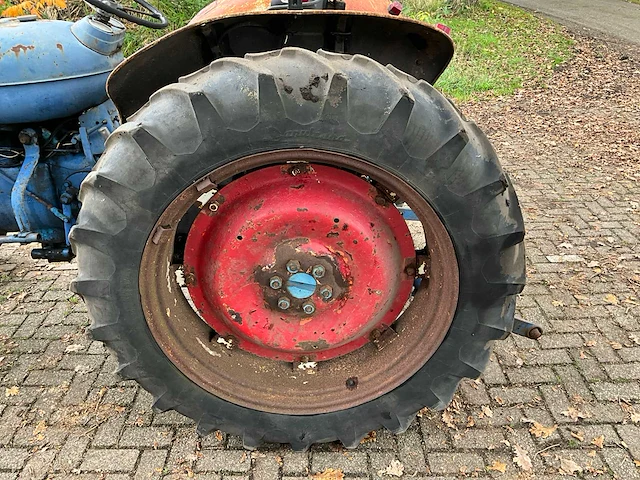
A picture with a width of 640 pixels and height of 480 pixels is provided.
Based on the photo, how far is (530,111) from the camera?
268 inches

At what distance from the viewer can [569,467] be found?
6.79 feet

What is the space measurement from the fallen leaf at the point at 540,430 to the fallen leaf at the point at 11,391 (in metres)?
2.35

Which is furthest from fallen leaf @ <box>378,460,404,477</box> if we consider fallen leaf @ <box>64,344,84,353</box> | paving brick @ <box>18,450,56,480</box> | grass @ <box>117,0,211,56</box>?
grass @ <box>117,0,211,56</box>

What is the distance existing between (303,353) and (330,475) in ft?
1.58

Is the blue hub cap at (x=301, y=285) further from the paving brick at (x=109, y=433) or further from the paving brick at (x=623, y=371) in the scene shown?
the paving brick at (x=623, y=371)

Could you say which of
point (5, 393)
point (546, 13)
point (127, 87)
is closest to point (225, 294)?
point (127, 87)

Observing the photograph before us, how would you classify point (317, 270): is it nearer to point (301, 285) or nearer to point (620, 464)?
point (301, 285)

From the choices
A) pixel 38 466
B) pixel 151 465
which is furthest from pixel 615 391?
pixel 38 466

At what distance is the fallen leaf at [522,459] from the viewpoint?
2.07m

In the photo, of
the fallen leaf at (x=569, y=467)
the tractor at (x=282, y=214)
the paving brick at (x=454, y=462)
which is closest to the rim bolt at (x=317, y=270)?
the tractor at (x=282, y=214)

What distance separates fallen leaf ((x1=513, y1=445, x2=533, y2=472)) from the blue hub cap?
3.59 feet

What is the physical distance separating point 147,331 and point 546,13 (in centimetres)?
1373

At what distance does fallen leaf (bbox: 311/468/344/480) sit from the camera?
204 centimetres

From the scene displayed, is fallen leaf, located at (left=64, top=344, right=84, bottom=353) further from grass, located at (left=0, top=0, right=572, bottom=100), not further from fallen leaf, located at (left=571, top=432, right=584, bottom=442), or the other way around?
grass, located at (left=0, top=0, right=572, bottom=100)
